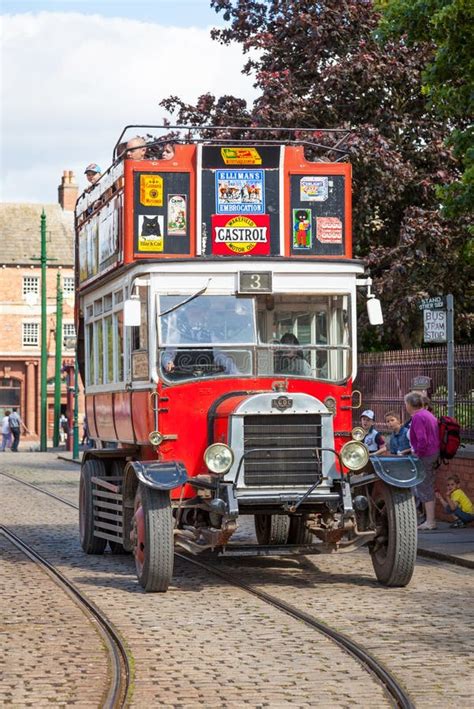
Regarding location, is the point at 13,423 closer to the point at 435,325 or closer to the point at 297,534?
the point at 435,325

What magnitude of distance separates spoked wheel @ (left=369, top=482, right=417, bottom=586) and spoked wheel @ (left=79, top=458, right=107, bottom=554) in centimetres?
380

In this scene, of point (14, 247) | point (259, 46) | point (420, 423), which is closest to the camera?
point (420, 423)

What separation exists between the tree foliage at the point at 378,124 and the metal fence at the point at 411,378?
189 inches

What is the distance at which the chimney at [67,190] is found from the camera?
264 ft

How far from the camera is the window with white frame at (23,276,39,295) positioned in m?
77.1

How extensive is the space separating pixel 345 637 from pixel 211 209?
5.16 meters

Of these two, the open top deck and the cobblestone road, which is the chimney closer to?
the cobblestone road

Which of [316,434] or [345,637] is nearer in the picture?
[345,637]

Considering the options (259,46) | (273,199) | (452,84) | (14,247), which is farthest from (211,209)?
(14,247)

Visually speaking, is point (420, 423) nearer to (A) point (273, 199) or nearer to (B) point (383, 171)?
(A) point (273, 199)

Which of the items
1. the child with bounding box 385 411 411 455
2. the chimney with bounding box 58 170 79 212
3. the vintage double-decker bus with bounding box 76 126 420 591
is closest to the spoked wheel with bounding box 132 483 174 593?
the vintage double-decker bus with bounding box 76 126 420 591

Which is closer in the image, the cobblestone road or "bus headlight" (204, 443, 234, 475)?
the cobblestone road

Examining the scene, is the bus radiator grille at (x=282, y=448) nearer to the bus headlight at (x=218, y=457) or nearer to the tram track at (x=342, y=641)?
the bus headlight at (x=218, y=457)

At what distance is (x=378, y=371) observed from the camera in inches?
877
